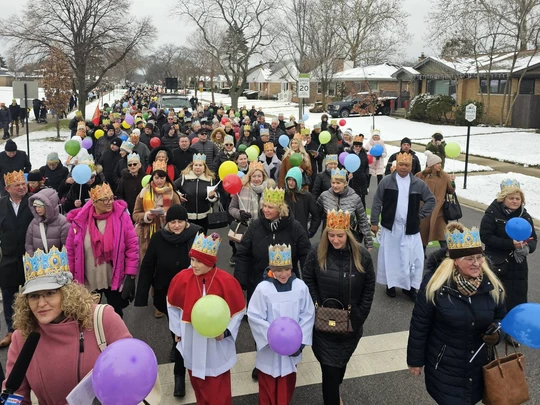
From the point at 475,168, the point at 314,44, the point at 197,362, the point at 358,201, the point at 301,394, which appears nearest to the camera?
the point at 197,362

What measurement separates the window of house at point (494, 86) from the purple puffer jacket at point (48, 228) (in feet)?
105

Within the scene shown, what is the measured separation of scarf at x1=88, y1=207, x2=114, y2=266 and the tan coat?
466cm

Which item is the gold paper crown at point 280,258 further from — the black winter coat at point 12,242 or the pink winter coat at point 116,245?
the black winter coat at point 12,242

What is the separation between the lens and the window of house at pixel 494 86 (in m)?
30.9

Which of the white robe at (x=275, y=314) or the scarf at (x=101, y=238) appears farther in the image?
the scarf at (x=101, y=238)

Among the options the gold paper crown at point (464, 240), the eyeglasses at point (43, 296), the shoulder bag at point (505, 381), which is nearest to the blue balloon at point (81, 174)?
the eyeglasses at point (43, 296)

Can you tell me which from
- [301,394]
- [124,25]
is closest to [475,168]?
[301,394]

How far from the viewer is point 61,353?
2648mm

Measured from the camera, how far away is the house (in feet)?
93.2

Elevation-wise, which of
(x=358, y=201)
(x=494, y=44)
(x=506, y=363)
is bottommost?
(x=506, y=363)

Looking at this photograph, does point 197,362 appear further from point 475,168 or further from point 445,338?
point 475,168

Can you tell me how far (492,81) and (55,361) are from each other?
1352 inches

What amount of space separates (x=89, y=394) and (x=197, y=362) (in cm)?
123

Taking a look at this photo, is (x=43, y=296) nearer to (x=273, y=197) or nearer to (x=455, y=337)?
(x=273, y=197)
